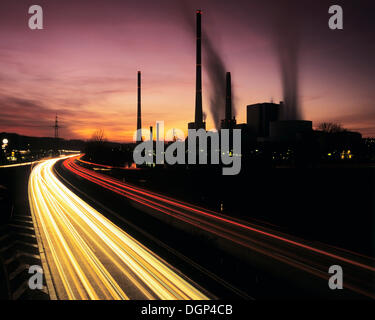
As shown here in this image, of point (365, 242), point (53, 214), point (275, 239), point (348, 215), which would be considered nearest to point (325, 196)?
point (348, 215)

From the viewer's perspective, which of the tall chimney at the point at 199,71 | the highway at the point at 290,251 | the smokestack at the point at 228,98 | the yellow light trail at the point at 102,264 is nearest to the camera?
the yellow light trail at the point at 102,264

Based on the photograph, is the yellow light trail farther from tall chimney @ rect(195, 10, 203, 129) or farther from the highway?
tall chimney @ rect(195, 10, 203, 129)

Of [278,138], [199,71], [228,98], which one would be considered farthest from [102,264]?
[278,138]

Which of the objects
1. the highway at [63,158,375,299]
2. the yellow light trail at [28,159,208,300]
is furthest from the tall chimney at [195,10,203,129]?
the yellow light trail at [28,159,208,300]

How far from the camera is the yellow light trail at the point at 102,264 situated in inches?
349

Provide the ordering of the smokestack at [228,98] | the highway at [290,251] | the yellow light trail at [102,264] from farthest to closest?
the smokestack at [228,98], the highway at [290,251], the yellow light trail at [102,264]

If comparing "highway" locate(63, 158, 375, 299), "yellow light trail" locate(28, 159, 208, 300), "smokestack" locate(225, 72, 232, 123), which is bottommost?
"yellow light trail" locate(28, 159, 208, 300)

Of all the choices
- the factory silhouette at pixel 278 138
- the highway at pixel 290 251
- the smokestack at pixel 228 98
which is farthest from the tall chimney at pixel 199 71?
the highway at pixel 290 251

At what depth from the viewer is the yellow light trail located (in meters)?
8.88

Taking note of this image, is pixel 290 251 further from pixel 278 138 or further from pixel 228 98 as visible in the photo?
pixel 278 138

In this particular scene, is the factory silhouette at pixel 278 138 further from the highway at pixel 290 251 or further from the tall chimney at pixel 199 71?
the highway at pixel 290 251

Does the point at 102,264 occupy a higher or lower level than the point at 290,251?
lower

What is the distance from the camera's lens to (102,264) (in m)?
10.8
